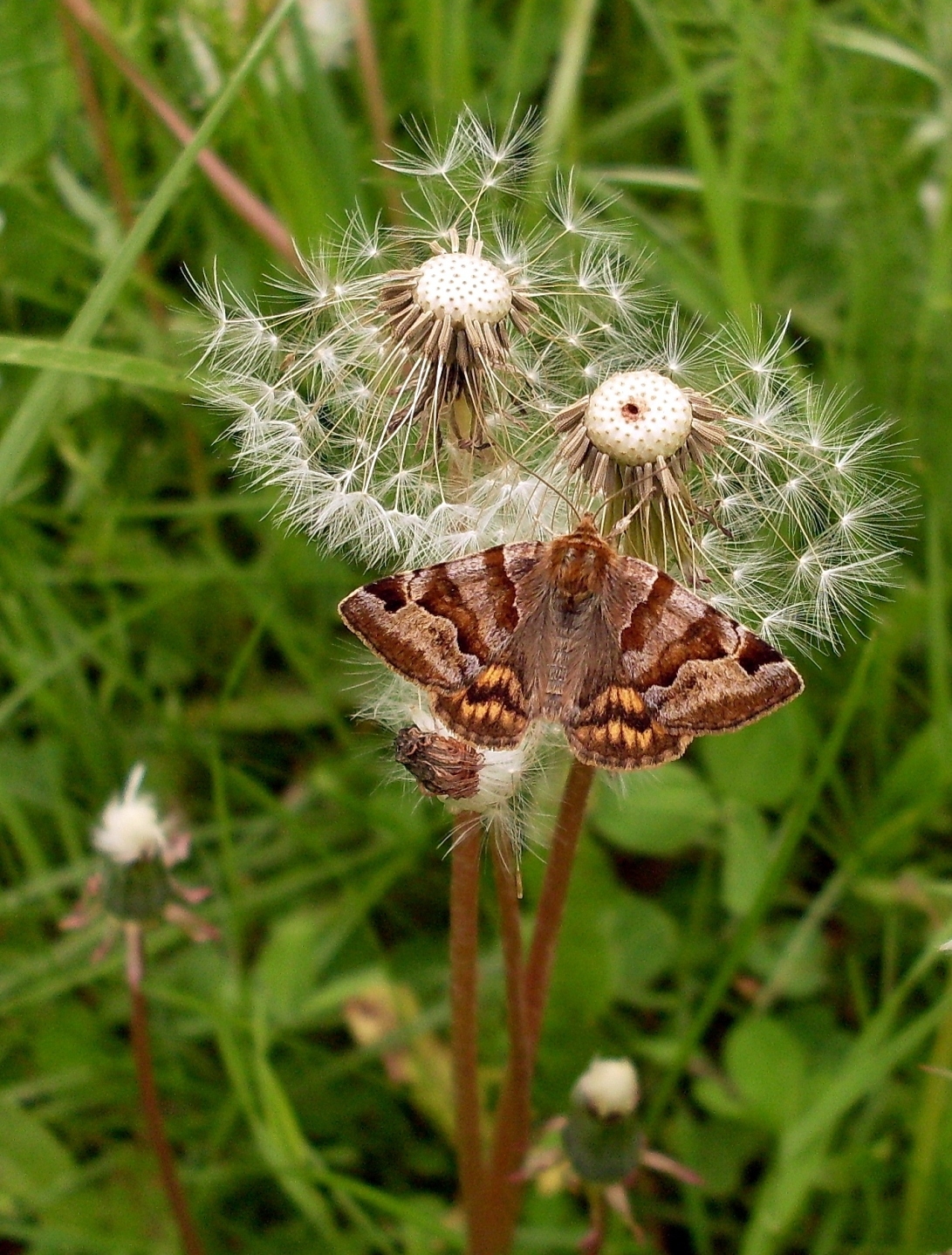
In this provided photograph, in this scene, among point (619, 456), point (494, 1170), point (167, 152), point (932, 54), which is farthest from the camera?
point (167, 152)

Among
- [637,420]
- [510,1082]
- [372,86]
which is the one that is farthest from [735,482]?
[372,86]

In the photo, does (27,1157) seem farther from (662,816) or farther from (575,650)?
(575,650)

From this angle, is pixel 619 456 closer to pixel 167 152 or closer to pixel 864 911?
pixel 864 911

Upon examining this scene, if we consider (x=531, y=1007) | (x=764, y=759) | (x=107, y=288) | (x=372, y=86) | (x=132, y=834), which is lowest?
(x=531, y=1007)

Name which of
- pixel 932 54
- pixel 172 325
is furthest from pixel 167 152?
pixel 932 54

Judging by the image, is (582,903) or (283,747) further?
(283,747)

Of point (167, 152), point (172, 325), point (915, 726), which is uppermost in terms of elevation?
point (167, 152)

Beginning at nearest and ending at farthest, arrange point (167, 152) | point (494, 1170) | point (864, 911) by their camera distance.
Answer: point (494, 1170) → point (864, 911) → point (167, 152)
